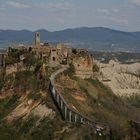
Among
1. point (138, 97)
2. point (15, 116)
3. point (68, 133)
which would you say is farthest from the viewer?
point (138, 97)

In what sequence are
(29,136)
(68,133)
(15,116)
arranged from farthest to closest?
(15,116) → (29,136) → (68,133)

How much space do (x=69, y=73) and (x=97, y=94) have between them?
4.03 m

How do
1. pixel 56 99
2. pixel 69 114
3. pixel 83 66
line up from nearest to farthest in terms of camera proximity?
pixel 69 114 → pixel 56 99 → pixel 83 66

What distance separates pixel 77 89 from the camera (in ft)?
227

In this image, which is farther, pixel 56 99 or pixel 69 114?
pixel 56 99

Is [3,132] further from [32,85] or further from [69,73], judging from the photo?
[69,73]

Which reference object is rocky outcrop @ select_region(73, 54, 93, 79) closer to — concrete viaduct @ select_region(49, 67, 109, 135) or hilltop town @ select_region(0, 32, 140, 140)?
hilltop town @ select_region(0, 32, 140, 140)

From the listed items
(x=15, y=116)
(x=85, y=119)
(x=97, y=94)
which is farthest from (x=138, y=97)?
(x=85, y=119)

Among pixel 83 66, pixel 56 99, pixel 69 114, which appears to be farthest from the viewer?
pixel 83 66

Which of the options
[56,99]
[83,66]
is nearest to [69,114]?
[56,99]

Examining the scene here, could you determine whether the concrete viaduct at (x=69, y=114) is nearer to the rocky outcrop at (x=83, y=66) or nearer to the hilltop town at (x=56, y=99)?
the hilltop town at (x=56, y=99)

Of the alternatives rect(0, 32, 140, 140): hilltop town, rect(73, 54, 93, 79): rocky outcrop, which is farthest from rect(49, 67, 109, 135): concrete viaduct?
rect(73, 54, 93, 79): rocky outcrop

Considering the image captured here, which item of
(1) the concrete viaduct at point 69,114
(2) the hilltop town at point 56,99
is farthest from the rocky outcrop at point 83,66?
(1) the concrete viaduct at point 69,114

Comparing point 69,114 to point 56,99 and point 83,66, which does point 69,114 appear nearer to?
point 56,99
